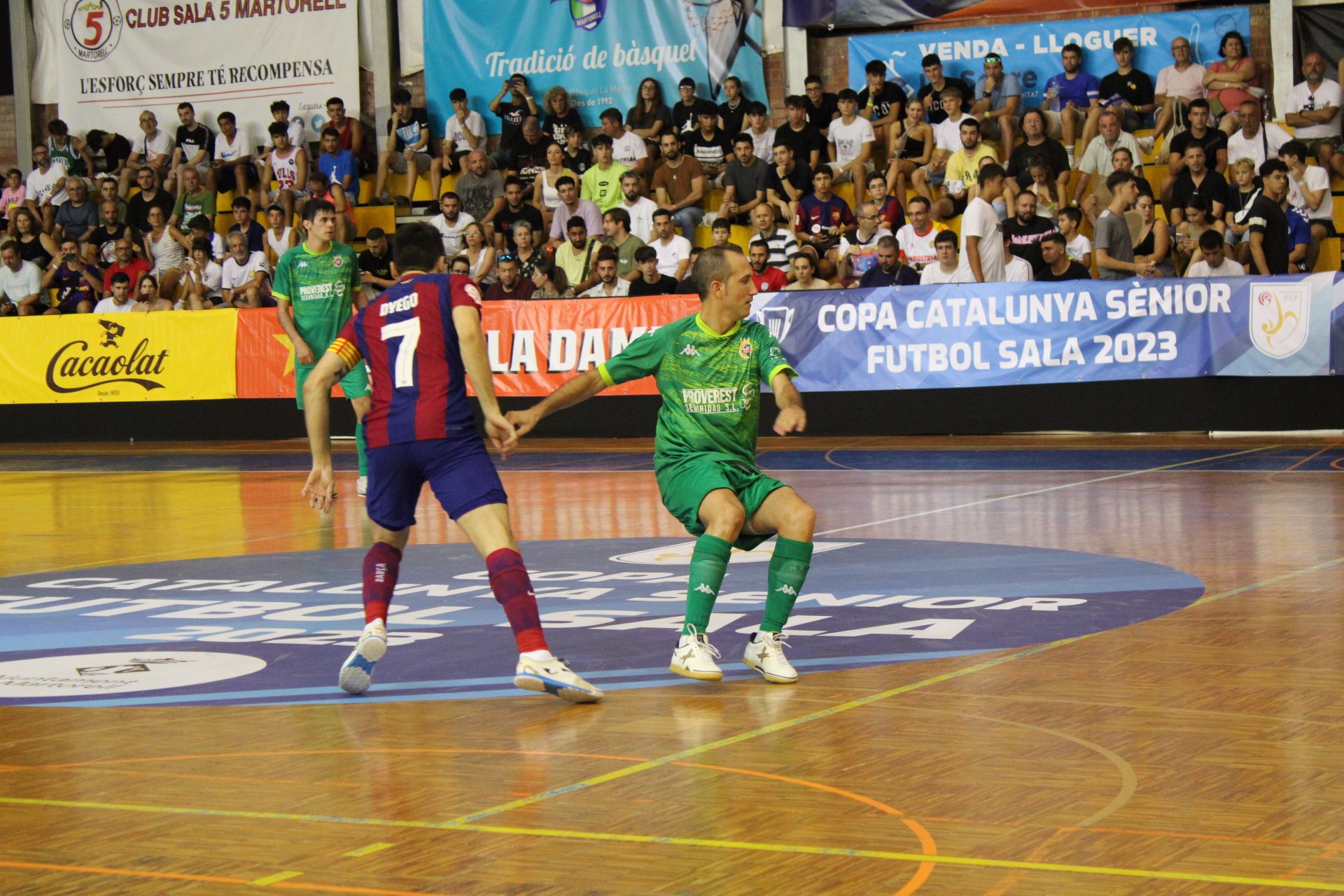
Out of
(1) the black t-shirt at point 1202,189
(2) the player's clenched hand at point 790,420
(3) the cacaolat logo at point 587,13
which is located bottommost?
(2) the player's clenched hand at point 790,420

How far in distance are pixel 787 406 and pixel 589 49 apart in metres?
18.9

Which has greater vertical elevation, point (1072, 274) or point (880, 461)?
point (1072, 274)

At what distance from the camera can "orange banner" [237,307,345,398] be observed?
21297 mm

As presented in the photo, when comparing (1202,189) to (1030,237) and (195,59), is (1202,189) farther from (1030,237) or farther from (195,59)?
(195,59)

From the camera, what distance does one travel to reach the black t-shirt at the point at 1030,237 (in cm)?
1823

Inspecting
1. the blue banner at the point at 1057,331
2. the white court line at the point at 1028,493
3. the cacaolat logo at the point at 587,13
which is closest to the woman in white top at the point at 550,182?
the cacaolat logo at the point at 587,13

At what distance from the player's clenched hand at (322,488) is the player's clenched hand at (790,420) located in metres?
1.78

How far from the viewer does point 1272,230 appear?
17.8 metres

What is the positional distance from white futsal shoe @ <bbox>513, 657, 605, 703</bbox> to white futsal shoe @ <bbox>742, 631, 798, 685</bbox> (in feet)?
2.28

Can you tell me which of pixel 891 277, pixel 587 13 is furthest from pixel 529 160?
pixel 891 277

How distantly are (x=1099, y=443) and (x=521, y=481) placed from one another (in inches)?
231

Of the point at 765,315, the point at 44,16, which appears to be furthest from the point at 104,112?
the point at 765,315

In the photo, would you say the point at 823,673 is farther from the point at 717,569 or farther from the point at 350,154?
the point at 350,154

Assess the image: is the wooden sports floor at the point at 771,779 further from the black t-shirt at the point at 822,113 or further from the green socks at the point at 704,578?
the black t-shirt at the point at 822,113
